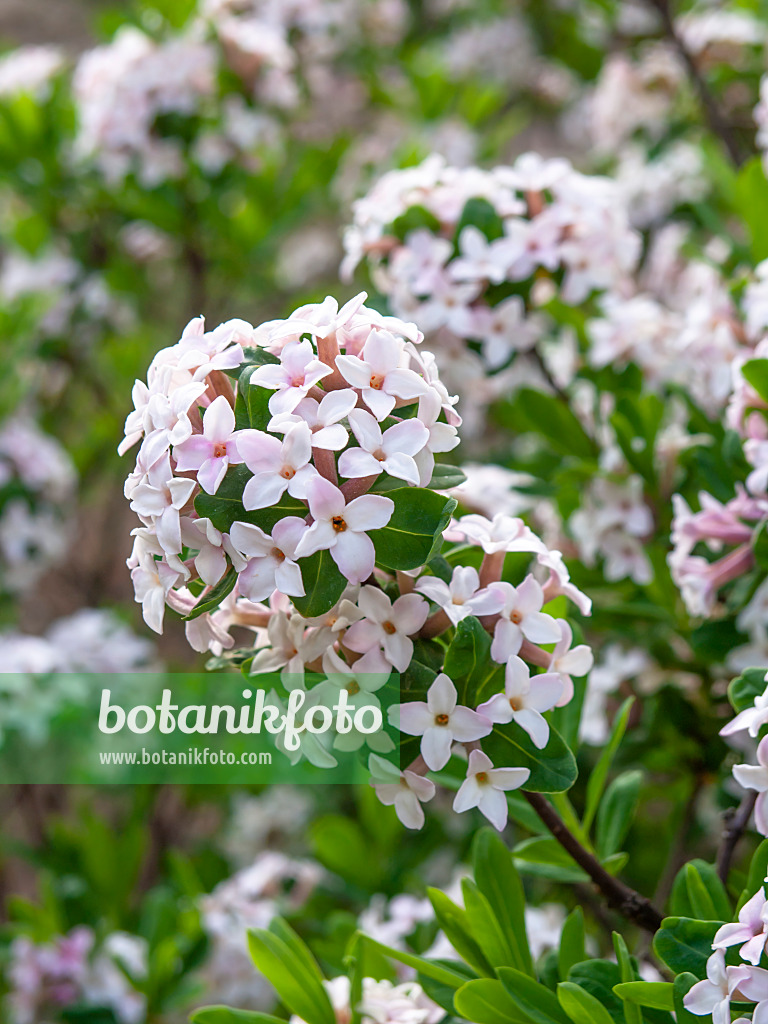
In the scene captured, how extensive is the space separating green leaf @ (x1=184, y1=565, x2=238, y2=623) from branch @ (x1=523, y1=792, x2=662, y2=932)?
1.11 feet

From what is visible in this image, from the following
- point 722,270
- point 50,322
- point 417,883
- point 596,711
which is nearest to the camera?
point 596,711

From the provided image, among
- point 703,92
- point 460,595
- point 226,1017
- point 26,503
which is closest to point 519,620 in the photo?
point 460,595

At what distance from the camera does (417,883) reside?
5.93ft

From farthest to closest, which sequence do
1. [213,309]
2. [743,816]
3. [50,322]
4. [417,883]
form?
1. [213,309]
2. [50,322]
3. [417,883]
4. [743,816]

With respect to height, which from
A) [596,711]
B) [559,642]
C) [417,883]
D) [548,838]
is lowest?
[417,883]

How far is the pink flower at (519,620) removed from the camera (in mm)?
720

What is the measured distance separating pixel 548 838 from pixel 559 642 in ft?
0.89

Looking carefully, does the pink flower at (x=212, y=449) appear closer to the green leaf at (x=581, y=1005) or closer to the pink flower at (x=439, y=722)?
the pink flower at (x=439, y=722)

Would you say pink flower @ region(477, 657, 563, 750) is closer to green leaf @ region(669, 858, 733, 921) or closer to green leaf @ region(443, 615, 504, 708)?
green leaf @ region(443, 615, 504, 708)

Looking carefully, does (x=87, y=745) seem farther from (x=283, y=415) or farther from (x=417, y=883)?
(x=283, y=415)

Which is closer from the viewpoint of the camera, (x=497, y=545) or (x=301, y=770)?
(x=497, y=545)

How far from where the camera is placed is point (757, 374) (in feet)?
3.10

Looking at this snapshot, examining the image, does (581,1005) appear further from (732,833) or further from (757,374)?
(757,374)

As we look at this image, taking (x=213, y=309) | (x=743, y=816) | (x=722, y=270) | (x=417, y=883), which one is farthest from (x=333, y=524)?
(x=213, y=309)
